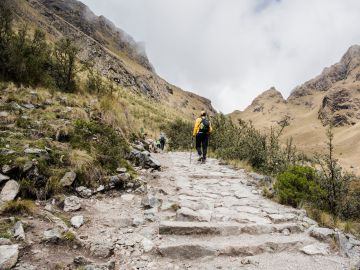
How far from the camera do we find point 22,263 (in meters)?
3.88

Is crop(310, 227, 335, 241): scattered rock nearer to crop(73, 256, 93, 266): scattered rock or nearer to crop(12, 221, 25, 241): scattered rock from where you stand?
crop(73, 256, 93, 266): scattered rock

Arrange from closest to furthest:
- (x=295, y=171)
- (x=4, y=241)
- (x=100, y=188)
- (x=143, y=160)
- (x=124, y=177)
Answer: (x=4, y=241) < (x=100, y=188) < (x=124, y=177) < (x=295, y=171) < (x=143, y=160)

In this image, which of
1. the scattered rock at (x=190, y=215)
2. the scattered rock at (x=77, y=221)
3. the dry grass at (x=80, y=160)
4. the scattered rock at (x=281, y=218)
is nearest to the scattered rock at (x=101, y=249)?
the scattered rock at (x=77, y=221)

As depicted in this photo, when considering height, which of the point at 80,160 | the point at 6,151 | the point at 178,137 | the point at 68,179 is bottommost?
the point at 68,179

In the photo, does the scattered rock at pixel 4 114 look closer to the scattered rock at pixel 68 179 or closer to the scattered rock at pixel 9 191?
the scattered rock at pixel 68 179

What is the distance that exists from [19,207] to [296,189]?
5.77 m

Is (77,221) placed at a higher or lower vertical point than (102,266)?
higher

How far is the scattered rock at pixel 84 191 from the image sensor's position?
654 centimetres

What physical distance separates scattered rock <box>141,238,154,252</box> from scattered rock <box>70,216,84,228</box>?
3.70 feet

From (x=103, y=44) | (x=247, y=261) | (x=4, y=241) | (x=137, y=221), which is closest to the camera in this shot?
(x=4, y=241)

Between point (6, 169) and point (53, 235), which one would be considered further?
point (6, 169)

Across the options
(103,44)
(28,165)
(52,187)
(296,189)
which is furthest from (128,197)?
(103,44)

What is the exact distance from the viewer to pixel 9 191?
543 cm

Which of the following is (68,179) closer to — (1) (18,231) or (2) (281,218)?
(1) (18,231)
